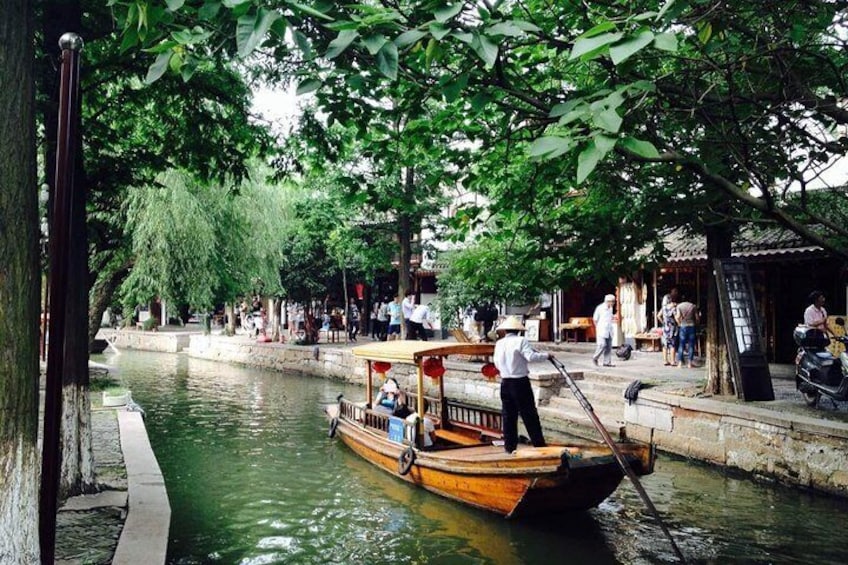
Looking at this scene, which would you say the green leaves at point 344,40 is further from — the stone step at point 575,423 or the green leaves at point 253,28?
the stone step at point 575,423

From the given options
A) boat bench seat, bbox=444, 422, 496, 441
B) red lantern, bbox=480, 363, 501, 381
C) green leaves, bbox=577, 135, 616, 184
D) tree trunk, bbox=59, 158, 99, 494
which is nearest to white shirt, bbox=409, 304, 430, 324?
boat bench seat, bbox=444, 422, 496, 441

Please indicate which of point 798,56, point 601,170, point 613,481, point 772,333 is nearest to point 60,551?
point 613,481

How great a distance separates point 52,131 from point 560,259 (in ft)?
16.3

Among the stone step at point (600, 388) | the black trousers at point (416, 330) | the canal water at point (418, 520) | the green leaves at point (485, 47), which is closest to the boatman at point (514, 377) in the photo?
the canal water at point (418, 520)

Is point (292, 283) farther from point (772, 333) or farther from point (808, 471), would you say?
point (808, 471)

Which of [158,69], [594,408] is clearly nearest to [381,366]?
[594,408]

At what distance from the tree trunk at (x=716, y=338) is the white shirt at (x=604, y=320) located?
307 centimetres

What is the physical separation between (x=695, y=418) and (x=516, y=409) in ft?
11.8

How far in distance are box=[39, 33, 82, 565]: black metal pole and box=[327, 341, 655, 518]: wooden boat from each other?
4.49 metres

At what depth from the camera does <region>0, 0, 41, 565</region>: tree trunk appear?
139 inches

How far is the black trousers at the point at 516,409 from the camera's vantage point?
762 cm

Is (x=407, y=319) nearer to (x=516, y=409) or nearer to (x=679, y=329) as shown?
(x=679, y=329)

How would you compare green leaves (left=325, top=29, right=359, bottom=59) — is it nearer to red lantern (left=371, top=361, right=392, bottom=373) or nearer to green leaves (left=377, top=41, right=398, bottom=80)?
green leaves (left=377, top=41, right=398, bottom=80)

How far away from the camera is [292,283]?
25.2 metres
